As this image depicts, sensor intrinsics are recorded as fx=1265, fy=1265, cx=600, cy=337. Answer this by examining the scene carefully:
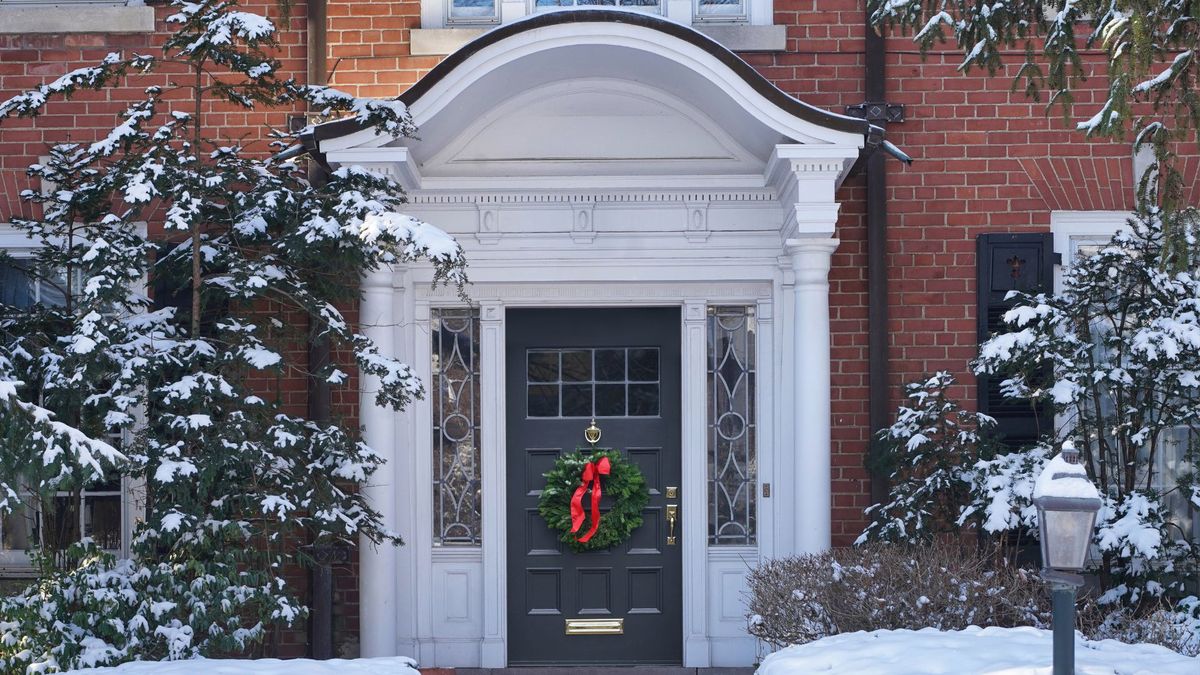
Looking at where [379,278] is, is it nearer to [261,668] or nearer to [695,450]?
[695,450]

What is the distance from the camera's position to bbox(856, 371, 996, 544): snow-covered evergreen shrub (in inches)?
269

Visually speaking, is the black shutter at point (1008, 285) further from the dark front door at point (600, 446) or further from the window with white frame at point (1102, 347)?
the dark front door at point (600, 446)

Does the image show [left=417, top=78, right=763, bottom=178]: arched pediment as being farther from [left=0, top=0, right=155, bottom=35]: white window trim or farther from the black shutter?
[left=0, top=0, right=155, bottom=35]: white window trim

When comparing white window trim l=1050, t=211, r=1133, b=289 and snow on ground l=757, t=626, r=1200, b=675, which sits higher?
white window trim l=1050, t=211, r=1133, b=289

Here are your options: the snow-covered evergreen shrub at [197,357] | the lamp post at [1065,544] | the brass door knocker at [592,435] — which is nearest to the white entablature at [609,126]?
the snow-covered evergreen shrub at [197,357]

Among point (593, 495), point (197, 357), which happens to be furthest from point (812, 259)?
point (197, 357)

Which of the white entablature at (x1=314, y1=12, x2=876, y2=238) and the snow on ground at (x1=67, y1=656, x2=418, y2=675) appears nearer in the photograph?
the snow on ground at (x1=67, y1=656, x2=418, y2=675)

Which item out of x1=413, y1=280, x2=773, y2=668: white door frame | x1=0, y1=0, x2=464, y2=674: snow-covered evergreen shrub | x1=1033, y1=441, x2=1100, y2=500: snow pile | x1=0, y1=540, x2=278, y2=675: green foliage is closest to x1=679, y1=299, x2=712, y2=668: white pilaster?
x1=413, y1=280, x2=773, y2=668: white door frame

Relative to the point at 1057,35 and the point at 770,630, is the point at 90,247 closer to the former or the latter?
the point at 770,630

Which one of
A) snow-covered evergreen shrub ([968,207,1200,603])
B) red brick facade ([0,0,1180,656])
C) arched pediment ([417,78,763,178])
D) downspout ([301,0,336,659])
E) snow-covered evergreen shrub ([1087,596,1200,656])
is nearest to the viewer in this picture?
snow-covered evergreen shrub ([1087,596,1200,656])

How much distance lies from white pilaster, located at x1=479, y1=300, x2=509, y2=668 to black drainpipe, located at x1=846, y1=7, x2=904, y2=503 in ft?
7.25

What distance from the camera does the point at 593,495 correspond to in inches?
298

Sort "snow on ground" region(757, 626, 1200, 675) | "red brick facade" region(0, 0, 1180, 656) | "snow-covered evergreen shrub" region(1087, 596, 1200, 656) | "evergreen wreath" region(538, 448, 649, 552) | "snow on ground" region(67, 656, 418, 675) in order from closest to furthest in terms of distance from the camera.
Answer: "snow on ground" region(757, 626, 1200, 675), "snow on ground" region(67, 656, 418, 675), "snow-covered evergreen shrub" region(1087, 596, 1200, 656), "red brick facade" region(0, 0, 1180, 656), "evergreen wreath" region(538, 448, 649, 552)

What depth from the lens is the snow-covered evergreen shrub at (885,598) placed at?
230 inches
